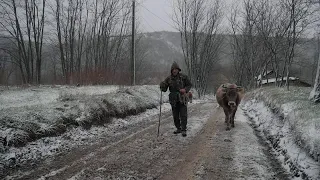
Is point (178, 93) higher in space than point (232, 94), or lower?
higher

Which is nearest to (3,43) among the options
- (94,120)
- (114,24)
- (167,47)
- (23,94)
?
(114,24)

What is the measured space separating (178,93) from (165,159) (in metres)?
2.99

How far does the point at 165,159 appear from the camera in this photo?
6383 millimetres

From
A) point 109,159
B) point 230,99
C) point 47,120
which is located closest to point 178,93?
point 230,99

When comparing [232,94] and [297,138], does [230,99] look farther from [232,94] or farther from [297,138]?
[297,138]

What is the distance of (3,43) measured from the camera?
35750 millimetres

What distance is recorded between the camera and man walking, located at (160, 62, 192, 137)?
29.4 ft

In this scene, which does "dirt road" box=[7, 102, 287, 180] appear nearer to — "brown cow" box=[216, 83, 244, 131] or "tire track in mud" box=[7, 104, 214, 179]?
"tire track in mud" box=[7, 104, 214, 179]

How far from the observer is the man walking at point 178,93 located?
8.97 m

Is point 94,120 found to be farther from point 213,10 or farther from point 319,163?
point 213,10

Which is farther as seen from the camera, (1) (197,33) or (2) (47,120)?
(1) (197,33)

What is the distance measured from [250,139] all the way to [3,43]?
116ft

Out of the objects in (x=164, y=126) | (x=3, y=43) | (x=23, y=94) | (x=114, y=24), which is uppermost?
(x=114, y=24)

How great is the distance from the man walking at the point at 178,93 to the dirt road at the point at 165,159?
470mm
